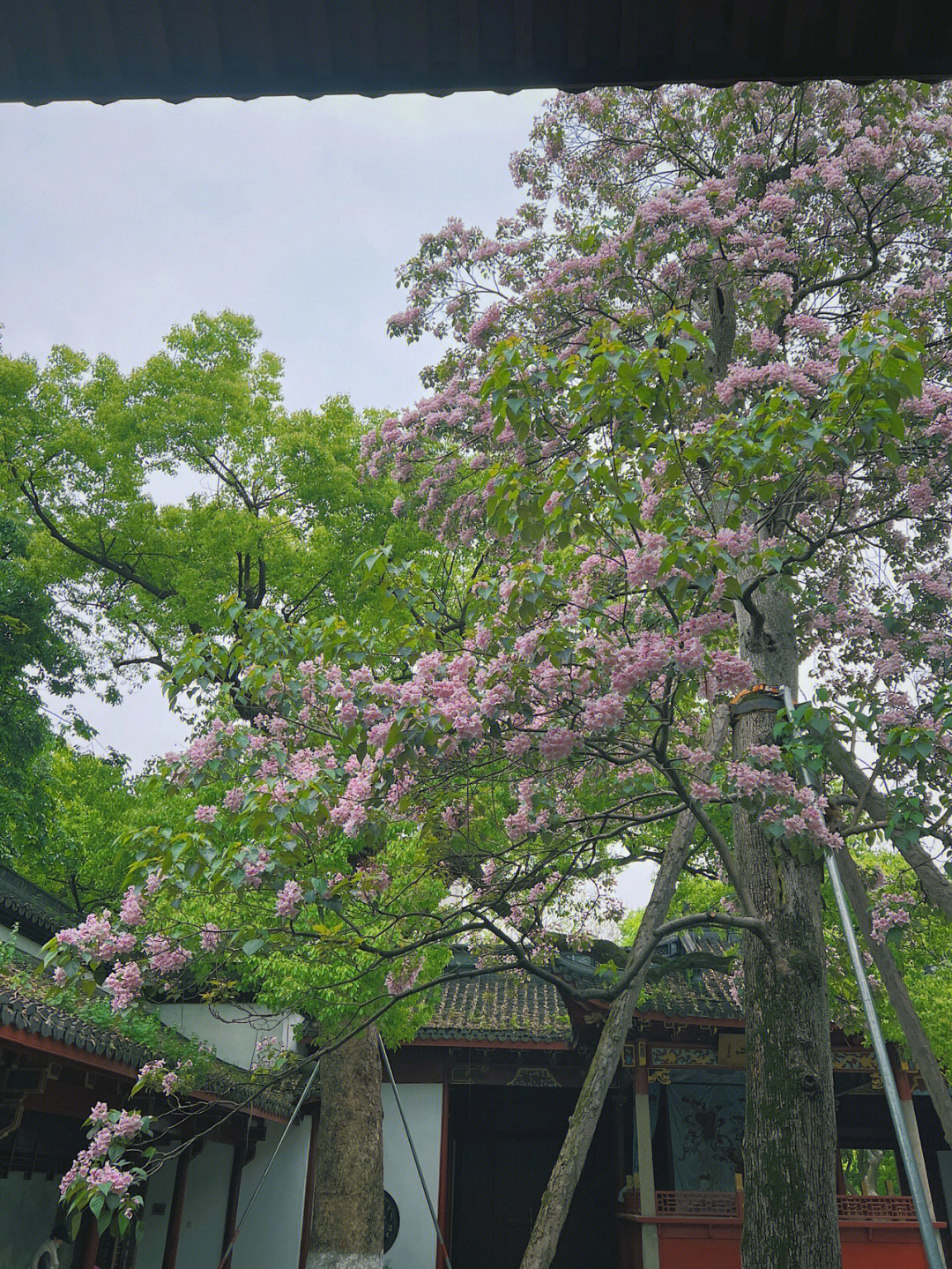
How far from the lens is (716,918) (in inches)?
210

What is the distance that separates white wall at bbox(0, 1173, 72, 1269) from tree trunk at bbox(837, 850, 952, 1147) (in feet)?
24.3

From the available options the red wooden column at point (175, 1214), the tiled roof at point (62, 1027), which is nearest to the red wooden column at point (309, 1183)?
the red wooden column at point (175, 1214)

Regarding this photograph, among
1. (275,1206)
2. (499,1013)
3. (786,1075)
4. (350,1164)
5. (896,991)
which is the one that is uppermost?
(499,1013)

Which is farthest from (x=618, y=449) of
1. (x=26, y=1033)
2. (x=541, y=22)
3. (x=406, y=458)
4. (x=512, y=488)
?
(x=26, y=1033)

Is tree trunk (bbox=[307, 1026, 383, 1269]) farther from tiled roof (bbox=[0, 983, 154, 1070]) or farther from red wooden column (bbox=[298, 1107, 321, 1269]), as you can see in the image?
red wooden column (bbox=[298, 1107, 321, 1269])

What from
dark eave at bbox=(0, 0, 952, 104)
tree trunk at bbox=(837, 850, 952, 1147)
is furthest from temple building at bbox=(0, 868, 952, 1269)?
dark eave at bbox=(0, 0, 952, 104)

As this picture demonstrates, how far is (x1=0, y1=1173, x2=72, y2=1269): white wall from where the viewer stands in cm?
819

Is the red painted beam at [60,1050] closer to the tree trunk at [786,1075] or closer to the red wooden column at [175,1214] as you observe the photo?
the red wooden column at [175,1214]

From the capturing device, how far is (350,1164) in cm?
1096

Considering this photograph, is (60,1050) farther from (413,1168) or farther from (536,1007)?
(536,1007)

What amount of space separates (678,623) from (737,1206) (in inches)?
416

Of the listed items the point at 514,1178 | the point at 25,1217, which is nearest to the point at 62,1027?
the point at 25,1217

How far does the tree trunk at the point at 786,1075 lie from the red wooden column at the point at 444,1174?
396 inches

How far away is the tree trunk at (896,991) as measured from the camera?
279 inches
